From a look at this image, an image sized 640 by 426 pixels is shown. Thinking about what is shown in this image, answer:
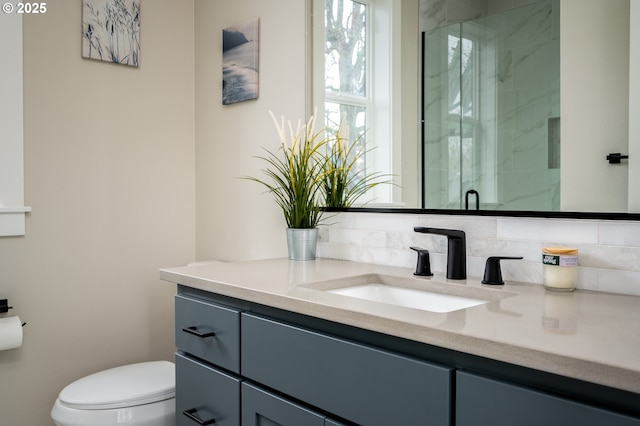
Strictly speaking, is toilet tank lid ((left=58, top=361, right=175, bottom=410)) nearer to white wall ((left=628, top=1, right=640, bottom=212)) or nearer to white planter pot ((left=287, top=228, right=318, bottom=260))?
white planter pot ((left=287, top=228, right=318, bottom=260))

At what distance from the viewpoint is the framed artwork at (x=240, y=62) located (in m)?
2.23

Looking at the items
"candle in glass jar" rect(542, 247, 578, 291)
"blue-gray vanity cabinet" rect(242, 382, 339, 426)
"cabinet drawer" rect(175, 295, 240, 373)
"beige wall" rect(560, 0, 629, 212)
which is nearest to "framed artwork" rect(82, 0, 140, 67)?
"cabinet drawer" rect(175, 295, 240, 373)

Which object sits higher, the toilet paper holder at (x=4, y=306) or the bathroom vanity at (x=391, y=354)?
the bathroom vanity at (x=391, y=354)

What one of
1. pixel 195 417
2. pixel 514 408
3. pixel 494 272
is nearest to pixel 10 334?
pixel 195 417

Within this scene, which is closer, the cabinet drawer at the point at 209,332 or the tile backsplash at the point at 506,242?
the tile backsplash at the point at 506,242

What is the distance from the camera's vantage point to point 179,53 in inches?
101

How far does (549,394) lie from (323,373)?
45 centimetres

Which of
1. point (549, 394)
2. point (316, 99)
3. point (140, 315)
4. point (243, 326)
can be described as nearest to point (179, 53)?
point (316, 99)

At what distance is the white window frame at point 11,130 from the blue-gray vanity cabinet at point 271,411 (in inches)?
52.1

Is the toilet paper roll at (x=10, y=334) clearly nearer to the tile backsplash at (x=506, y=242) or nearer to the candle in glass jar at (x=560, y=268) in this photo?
the tile backsplash at (x=506, y=242)

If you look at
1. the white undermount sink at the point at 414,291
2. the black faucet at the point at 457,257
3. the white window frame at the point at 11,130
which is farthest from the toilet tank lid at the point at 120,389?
the black faucet at the point at 457,257

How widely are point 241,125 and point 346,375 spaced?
1528mm

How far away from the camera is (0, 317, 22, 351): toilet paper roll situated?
6.19ft

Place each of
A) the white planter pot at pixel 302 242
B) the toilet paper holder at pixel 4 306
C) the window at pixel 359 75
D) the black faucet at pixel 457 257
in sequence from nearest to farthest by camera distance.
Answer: the black faucet at pixel 457 257, the window at pixel 359 75, the white planter pot at pixel 302 242, the toilet paper holder at pixel 4 306
